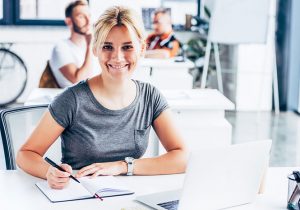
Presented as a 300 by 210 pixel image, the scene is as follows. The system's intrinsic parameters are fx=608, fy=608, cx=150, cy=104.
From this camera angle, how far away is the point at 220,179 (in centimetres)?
169

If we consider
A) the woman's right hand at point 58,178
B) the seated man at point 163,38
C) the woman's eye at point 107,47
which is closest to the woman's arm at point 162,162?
the woman's right hand at point 58,178

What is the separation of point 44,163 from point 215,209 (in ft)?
2.11

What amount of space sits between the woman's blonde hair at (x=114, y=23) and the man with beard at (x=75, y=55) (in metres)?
2.20

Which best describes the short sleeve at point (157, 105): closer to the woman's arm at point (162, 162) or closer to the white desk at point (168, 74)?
the woman's arm at point (162, 162)

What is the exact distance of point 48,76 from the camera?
4.54 meters

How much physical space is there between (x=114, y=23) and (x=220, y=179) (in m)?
0.78

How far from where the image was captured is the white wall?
7062 mm

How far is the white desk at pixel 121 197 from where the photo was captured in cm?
Answer: 177

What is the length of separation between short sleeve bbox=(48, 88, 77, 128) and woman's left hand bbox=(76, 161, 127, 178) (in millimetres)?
243

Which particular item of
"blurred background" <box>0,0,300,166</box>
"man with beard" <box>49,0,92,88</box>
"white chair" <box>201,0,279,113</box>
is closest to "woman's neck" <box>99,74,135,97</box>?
"man with beard" <box>49,0,92,88</box>

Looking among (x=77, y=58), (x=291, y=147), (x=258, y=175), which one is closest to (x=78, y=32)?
(x=77, y=58)

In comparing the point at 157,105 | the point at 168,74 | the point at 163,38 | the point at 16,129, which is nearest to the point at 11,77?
the point at 163,38

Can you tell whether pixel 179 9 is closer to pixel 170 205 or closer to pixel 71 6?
pixel 71 6

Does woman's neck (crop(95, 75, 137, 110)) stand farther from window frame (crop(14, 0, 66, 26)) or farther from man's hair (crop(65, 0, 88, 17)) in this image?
window frame (crop(14, 0, 66, 26))
